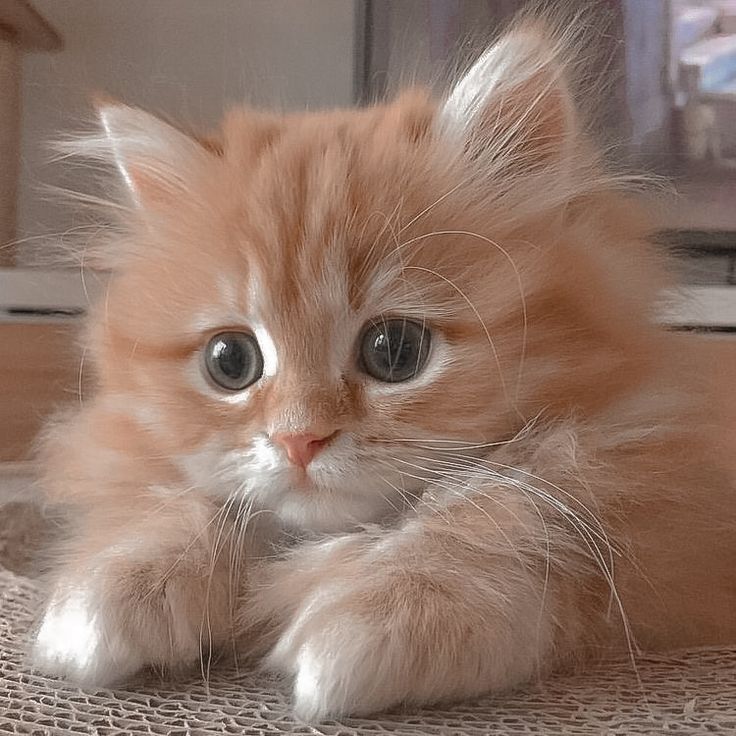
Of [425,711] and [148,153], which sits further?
[148,153]

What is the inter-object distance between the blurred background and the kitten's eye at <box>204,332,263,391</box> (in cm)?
92

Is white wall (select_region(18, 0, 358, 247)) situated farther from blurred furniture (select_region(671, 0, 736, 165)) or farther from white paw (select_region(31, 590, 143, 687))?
white paw (select_region(31, 590, 143, 687))

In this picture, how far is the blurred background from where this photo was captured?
7.12ft

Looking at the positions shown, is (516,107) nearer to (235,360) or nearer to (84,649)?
(235,360)

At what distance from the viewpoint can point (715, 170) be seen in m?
2.43

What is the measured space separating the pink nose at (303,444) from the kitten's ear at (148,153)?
0.35 m

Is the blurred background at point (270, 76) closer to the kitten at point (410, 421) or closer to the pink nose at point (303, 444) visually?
the kitten at point (410, 421)

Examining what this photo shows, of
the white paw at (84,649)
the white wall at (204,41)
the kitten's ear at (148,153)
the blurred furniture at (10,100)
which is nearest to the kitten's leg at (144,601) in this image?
the white paw at (84,649)

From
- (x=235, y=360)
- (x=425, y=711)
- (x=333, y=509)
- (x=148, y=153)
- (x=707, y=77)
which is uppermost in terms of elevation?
(x=707, y=77)

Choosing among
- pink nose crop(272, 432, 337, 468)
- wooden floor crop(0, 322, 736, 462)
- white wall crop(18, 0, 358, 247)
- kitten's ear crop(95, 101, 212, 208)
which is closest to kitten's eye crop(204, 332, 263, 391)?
pink nose crop(272, 432, 337, 468)

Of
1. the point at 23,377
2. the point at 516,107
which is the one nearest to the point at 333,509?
the point at 516,107

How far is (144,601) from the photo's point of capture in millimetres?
844

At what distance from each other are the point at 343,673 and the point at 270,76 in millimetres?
1897

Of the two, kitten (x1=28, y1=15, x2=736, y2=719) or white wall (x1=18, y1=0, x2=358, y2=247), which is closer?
kitten (x1=28, y1=15, x2=736, y2=719)
